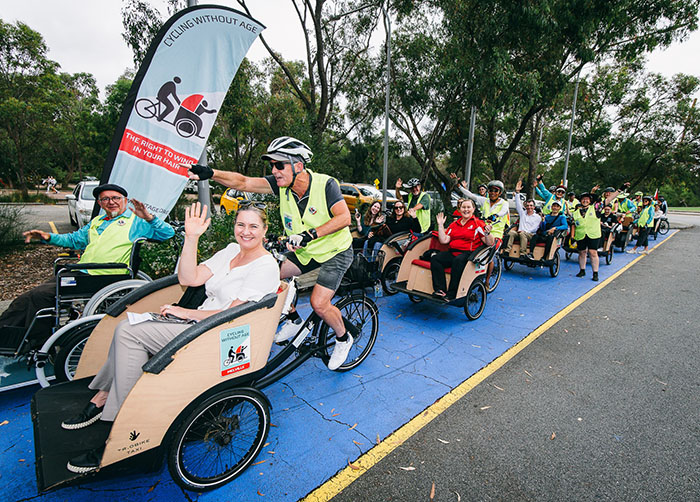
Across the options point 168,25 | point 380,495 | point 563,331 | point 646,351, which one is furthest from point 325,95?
point 380,495

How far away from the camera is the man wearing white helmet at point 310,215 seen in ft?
9.04

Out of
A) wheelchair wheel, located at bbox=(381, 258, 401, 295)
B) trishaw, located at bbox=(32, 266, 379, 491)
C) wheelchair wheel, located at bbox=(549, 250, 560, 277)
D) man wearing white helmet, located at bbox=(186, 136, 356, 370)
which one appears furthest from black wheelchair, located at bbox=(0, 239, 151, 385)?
wheelchair wheel, located at bbox=(549, 250, 560, 277)

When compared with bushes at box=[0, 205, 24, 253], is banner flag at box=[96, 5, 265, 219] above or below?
above

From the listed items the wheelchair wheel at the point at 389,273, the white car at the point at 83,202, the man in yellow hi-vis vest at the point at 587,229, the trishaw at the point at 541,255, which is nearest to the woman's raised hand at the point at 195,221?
the wheelchair wheel at the point at 389,273

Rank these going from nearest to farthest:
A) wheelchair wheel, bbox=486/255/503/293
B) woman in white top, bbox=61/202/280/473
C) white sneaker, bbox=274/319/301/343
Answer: woman in white top, bbox=61/202/280/473 → white sneaker, bbox=274/319/301/343 → wheelchair wheel, bbox=486/255/503/293

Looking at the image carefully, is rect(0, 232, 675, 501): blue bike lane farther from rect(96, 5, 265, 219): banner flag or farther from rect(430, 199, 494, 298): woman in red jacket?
rect(96, 5, 265, 219): banner flag

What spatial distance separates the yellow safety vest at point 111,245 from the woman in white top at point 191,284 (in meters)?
1.35

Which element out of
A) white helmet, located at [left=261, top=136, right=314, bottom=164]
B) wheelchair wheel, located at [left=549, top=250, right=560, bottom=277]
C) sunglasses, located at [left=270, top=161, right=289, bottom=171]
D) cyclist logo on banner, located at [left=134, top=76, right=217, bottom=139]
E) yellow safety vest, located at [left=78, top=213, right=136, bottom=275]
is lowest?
wheelchair wheel, located at [left=549, top=250, right=560, bottom=277]

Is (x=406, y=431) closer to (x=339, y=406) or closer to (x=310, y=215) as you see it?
(x=339, y=406)

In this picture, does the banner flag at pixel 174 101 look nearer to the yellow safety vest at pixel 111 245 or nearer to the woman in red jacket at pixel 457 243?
the yellow safety vest at pixel 111 245

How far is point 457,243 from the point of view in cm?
497

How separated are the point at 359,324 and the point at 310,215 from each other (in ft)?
4.31

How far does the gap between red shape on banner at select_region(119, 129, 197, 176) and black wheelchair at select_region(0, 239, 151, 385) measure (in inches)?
60.1

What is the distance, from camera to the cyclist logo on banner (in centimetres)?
429
